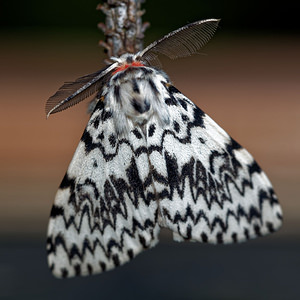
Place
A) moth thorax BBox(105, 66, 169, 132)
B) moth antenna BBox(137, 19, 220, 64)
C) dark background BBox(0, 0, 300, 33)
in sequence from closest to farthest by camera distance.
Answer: moth antenna BBox(137, 19, 220, 64) → moth thorax BBox(105, 66, 169, 132) → dark background BBox(0, 0, 300, 33)

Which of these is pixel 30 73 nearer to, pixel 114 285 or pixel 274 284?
pixel 114 285

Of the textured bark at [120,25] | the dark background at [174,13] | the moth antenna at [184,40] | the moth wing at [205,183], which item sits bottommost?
the moth wing at [205,183]

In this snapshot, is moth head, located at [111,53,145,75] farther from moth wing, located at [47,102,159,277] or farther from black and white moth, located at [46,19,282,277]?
moth wing, located at [47,102,159,277]

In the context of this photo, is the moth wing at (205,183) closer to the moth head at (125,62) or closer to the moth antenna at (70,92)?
the moth head at (125,62)

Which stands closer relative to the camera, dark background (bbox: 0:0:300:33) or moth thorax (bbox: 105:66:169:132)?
moth thorax (bbox: 105:66:169:132)

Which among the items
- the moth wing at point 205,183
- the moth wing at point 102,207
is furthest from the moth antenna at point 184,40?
the moth wing at point 102,207

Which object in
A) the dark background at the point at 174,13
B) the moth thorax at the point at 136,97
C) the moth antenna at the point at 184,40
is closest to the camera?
the moth antenna at the point at 184,40

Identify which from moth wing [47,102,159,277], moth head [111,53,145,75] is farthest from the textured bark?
moth wing [47,102,159,277]

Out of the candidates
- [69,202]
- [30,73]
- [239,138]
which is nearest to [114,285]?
[239,138]
